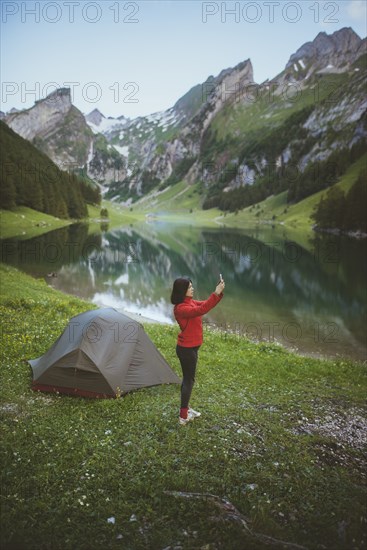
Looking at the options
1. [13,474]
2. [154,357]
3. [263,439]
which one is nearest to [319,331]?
[154,357]

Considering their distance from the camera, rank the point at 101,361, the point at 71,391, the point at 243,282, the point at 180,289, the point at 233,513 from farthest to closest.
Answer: the point at 243,282 < the point at 101,361 < the point at 71,391 < the point at 180,289 < the point at 233,513

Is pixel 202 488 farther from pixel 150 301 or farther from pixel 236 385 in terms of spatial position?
pixel 150 301

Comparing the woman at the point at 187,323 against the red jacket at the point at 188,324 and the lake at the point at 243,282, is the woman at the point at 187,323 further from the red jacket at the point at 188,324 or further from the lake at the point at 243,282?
the lake at the point at 243,282

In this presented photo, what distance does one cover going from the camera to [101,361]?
1413 centimetres

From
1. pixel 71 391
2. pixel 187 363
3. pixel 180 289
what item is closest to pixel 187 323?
pixel 180 289

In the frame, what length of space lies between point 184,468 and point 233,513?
194 centimetres

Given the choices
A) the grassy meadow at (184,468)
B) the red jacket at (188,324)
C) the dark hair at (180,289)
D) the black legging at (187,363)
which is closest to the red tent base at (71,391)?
the grassy meadow at (184,468)

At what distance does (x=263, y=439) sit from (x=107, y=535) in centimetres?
561

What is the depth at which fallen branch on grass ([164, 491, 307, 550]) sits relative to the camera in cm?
679

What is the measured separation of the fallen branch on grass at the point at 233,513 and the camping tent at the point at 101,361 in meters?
6.18

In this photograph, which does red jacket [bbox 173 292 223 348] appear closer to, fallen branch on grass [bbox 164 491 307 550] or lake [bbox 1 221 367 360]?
fallen branch on grass [bbox 164 491 307 550]

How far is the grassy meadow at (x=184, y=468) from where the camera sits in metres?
7.13

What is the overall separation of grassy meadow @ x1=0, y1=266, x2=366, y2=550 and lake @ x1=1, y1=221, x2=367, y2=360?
15.4 meters

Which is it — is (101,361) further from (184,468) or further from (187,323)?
(184,468)
